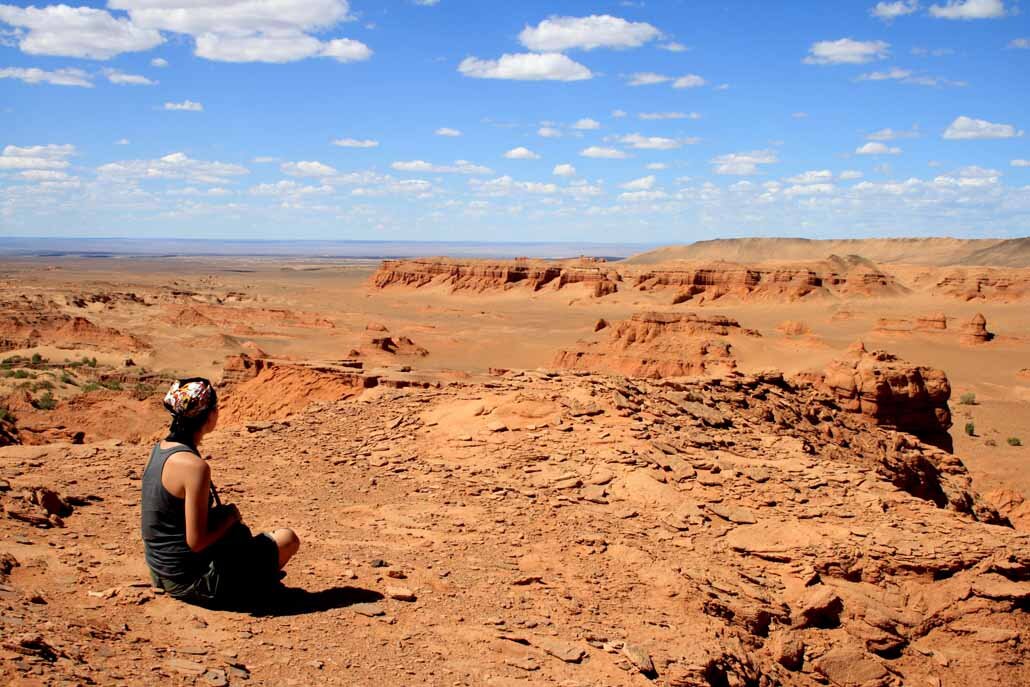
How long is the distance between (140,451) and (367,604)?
548 cm

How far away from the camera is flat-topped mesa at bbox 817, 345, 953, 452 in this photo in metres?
15.0

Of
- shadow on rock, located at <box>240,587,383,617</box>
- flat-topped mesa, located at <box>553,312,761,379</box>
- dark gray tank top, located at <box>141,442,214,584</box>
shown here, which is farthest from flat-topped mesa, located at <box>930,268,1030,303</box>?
dark gray tank top, located at <box>141,442,214,584</box>

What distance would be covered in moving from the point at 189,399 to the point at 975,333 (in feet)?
153

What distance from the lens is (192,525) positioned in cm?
494

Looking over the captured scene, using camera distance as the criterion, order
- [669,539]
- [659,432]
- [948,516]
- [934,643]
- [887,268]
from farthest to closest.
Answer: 1. [887,268]
2. [659,432]
3. [948,516]
4. [669,539]
5. [934,643]

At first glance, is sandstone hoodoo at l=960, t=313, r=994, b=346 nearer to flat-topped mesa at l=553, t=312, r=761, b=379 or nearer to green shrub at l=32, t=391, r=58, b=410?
flat-topped mesa at l=553, t=312, r=761, b=379

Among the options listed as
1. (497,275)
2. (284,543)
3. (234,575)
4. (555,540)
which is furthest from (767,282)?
(234,575)

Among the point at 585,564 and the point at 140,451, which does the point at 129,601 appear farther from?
the point at 140,451

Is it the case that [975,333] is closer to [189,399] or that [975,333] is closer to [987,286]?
[987,286]

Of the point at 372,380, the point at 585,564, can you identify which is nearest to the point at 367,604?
the point at 585,564

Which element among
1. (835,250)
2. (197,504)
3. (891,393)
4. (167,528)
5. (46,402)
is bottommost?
(46,402)

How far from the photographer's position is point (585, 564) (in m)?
7.12

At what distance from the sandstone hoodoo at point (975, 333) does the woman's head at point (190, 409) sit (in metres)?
45.6

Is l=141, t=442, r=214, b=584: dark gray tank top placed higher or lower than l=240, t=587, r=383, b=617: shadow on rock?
higher
